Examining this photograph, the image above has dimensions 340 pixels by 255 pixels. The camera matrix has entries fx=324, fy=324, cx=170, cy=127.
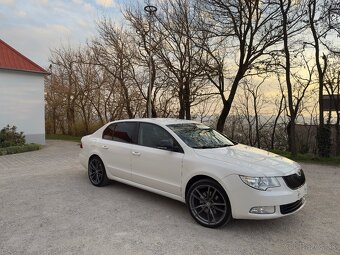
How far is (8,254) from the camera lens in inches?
151

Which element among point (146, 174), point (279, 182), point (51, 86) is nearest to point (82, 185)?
point (146, 174)

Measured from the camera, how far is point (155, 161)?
552 cm

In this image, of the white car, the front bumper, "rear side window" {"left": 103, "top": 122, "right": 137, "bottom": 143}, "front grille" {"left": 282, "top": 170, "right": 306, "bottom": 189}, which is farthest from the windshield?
"front grille" {"left": 282, "top": 170, "right": 306, "bottom": 189}

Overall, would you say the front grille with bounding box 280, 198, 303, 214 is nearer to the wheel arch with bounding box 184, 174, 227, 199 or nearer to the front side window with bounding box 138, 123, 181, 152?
the wheel arch with bounding box 184, 174, 227, 199

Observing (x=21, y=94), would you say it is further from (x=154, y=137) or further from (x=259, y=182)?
(x=259, y=182)

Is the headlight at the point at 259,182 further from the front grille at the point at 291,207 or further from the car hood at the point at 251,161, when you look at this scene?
the front grille at the point at 291,207

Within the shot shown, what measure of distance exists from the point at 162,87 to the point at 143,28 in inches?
129

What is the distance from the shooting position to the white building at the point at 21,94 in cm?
1473

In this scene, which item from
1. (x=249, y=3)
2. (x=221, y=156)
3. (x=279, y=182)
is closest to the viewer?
(x=279, y=182)

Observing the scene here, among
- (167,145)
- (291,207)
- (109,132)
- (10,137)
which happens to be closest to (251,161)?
(291,207)

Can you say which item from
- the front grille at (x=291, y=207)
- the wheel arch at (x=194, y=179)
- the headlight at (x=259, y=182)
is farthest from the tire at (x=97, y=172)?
the front grille at (x=291, y=207)

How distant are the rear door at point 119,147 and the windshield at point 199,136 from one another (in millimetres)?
976

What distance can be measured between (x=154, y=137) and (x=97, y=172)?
1898mm

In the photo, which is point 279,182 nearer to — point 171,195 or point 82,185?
point 171,195
